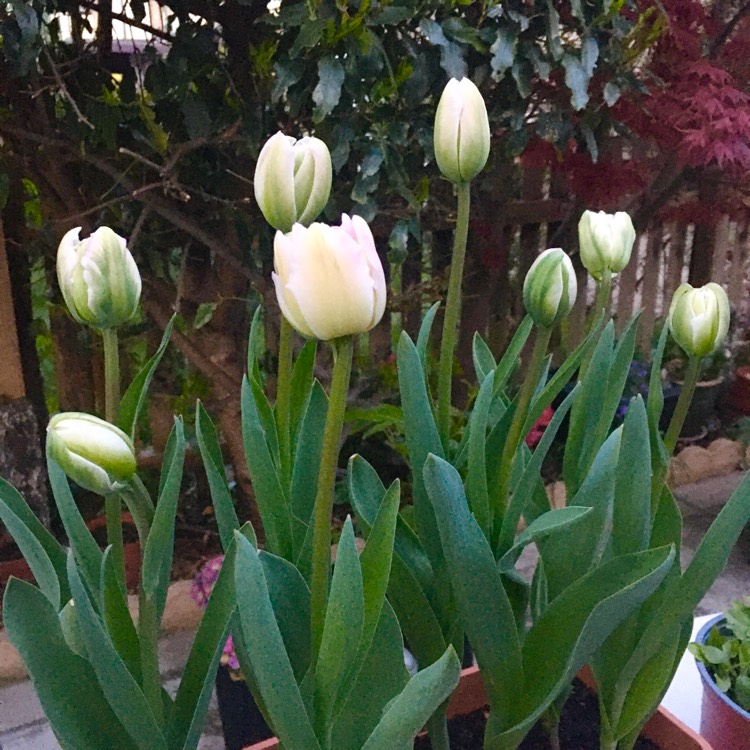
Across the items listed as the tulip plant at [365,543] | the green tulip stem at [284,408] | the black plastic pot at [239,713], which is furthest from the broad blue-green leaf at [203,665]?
the black plastic pot at [239,713]

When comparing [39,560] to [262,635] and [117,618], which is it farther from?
[262,635]

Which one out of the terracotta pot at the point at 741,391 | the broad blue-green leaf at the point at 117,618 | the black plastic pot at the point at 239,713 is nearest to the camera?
the broad blue-green leaf at the point at 117,618

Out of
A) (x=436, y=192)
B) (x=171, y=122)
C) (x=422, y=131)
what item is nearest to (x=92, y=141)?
(x=171, y=122)

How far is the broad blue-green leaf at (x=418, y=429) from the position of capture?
20.8 inches

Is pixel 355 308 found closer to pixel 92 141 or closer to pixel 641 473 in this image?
pixel 641 473

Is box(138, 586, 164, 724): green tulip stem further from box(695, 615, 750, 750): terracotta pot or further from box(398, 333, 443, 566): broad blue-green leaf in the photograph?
box(695, 615, 750, 750): terracotta pot

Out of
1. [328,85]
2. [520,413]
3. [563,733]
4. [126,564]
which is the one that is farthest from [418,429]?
[126,564]

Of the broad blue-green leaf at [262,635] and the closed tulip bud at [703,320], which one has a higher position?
the closed tulip bud at [703,320]

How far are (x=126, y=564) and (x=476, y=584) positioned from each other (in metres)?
1.26

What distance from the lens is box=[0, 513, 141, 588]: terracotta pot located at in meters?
1.47

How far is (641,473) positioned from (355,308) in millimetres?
257

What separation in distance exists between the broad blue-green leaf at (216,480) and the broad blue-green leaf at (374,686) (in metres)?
0.13

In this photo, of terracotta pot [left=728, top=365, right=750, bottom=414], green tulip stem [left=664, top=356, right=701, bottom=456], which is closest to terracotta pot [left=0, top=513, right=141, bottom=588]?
green tulip stem [left=664, top=356, right=701, bottom=456]

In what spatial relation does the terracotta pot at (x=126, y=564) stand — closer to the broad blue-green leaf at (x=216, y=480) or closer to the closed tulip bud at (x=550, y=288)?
the broad blue-green leaf at (x=216, y=480)
